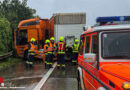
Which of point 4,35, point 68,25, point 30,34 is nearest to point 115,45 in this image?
point 68,25

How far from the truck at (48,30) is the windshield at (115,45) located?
33.5ft

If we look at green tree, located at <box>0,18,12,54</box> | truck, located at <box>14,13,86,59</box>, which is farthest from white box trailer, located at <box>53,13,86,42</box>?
green tree, located at <box>0,18,12,54</box>

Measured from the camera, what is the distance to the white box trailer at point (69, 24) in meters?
14.0

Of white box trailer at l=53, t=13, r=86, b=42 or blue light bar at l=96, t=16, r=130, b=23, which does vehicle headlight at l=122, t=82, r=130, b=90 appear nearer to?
blue light bar at l=96, t=16, r=130, b=23

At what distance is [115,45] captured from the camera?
3.61m

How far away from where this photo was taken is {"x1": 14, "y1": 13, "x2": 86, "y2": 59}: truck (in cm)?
1406

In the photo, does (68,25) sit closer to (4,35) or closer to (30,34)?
(30,34)

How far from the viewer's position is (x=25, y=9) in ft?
98.7

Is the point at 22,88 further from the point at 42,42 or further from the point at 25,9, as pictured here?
the point at 25,9

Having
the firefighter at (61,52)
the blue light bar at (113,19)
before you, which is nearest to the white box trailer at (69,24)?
the firefighter at (61,52)

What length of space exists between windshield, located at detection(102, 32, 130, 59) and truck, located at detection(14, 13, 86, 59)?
33.5 ft

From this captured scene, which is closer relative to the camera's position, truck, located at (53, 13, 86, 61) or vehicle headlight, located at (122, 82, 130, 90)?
vehicle headlight, located at (122, 82, 130, 90)

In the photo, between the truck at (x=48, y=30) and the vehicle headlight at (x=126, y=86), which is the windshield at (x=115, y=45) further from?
the truck at (x=48, y=30)

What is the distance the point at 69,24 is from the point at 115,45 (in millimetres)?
10660
